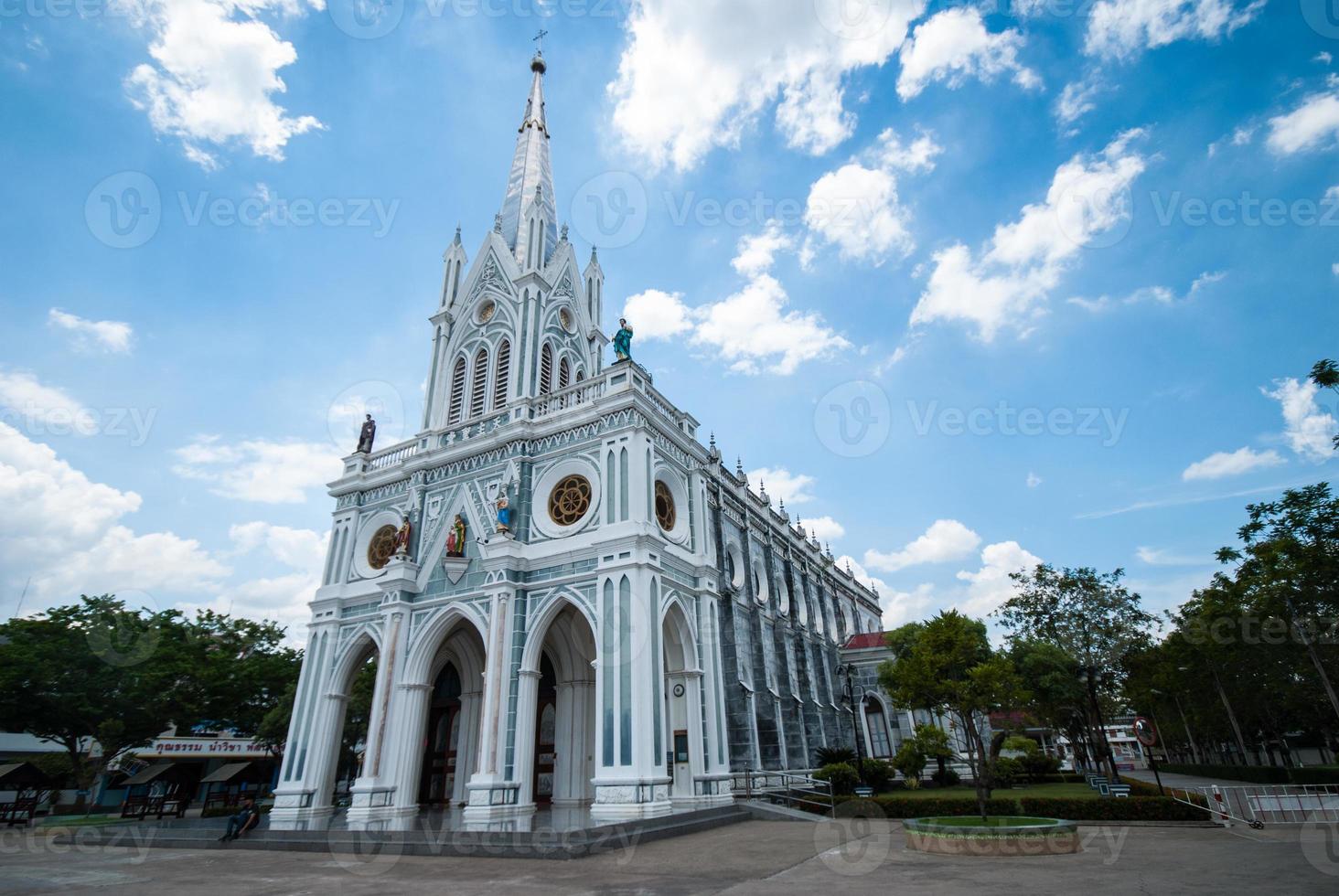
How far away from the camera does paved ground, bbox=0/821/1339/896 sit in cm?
773

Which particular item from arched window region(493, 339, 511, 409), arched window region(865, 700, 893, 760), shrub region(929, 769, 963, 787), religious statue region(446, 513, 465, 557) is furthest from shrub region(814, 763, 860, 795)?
arched window region(493, 339, 511, 409)

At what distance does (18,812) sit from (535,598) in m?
24.4

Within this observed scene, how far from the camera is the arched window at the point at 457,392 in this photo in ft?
80.8

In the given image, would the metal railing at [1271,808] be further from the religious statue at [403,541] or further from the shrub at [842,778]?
the religious statue at [403,541]

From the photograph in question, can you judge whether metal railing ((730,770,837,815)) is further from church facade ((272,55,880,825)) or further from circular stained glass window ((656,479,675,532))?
circular stained glass window ((656,479,675,532))

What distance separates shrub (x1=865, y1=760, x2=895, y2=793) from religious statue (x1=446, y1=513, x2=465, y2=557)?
14.5 m

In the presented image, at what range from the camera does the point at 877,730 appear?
33.2 metres

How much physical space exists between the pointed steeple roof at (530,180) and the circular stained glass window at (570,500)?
1110 cm

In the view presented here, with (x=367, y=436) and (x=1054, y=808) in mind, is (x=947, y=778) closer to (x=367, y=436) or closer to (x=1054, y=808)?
(x=1054, y=808)

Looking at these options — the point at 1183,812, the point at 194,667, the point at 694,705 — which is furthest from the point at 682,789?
the point at 194,667

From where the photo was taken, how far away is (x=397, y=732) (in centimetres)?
1808

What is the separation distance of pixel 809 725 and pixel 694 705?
11.8 metres

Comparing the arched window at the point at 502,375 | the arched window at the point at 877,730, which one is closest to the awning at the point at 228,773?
the arched window at the point at 502,375

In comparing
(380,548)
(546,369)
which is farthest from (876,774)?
(380,548)
